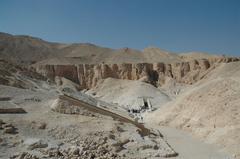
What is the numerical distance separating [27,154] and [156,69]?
71.3 m

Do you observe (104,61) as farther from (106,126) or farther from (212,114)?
(106,126)

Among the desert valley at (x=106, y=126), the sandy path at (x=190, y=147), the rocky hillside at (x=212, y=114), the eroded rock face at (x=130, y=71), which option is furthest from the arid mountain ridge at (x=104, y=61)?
the sandy path at (x=190, y=147)

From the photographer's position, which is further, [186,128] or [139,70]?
[139,70]

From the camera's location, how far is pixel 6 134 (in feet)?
45.6

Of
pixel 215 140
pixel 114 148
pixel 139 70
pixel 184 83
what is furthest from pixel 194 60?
pixel 114 148

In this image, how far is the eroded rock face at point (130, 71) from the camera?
77750 mm

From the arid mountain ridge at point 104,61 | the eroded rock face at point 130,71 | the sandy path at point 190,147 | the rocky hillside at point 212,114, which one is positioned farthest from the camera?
the arid mountain ridge at point 104,61

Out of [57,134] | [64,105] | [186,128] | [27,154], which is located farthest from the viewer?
[186,128]

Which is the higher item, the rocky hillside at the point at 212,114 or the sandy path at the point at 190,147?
the rocky hillside at the point at 212,114

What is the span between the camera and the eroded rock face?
77.8 meters

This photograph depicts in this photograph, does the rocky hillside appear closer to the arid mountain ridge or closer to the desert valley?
the desert valley

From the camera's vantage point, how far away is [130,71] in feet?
268

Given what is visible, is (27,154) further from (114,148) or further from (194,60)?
(194,60)

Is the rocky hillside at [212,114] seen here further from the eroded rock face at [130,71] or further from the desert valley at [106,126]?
the eroded rock face at [130,71]
